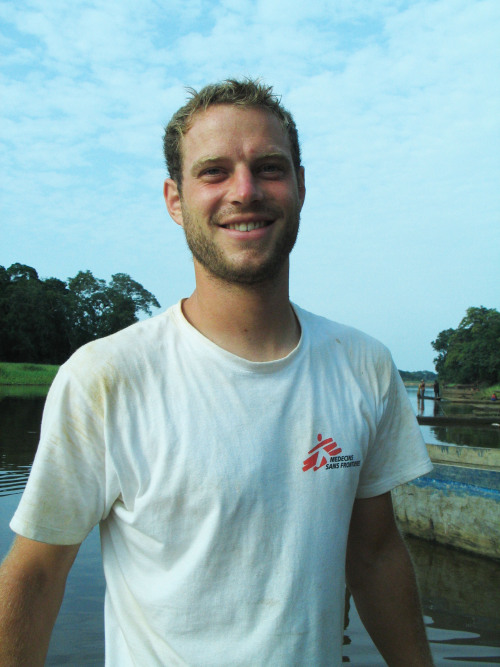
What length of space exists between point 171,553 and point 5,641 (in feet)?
1.45

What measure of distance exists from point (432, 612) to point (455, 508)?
7.03 feet

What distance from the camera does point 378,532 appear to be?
2100mm

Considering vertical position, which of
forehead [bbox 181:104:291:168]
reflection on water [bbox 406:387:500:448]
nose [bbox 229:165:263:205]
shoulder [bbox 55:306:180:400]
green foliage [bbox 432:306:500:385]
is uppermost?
green foliage [bbox 432:306:500:385]

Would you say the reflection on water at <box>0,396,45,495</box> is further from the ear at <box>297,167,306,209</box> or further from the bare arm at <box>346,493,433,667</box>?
the ear at <box>297,167,306,209</box>

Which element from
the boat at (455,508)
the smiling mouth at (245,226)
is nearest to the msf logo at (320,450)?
the smiling mouth at (245,226)

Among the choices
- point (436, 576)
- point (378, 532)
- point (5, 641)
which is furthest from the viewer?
point (436, 576)

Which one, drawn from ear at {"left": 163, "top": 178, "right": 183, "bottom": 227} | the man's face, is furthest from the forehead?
ear at {"left": 163, "top": 178, "right": 183, "bottom": 227}

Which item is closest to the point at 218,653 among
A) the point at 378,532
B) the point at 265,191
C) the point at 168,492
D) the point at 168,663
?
the point at 168,663

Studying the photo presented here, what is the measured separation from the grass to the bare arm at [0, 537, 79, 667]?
57.2 metres

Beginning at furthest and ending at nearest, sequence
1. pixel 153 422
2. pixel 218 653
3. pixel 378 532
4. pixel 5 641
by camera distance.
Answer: pixel 378 532, pixel 153 422, pixel 218 653, pixel 5 641

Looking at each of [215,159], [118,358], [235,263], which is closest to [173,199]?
[215,159]

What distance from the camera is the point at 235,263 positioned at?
1921 mm

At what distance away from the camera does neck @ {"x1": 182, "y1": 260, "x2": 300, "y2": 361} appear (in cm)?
195

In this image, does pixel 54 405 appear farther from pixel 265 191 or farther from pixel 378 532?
pixel 378 532
